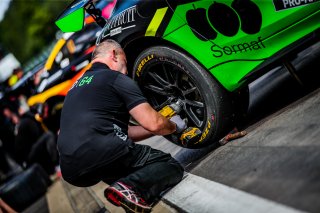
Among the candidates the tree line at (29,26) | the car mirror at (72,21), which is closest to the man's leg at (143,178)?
the car mirror at (72,21)

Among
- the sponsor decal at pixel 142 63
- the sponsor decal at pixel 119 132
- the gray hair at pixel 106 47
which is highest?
the gray hair at pixel 106 47

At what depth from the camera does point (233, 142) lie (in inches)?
113

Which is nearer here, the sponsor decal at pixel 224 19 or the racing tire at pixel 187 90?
the sponsor decal at pixel 224 19

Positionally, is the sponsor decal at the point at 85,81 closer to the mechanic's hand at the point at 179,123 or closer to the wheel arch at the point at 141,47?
the wheel arch at the point at 141,47

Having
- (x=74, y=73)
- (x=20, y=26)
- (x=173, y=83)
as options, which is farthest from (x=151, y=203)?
(x=20, y=26)

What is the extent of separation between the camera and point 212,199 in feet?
6.92

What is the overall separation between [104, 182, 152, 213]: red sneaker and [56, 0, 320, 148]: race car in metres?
0.73

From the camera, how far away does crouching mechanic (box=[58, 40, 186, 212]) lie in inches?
98.9

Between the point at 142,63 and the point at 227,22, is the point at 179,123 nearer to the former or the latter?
the point at 142,63

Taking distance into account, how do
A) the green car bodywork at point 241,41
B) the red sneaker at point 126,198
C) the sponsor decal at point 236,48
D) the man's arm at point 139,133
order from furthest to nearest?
the man's arm at point 139,133
the sponsor decal at point 236,48
the green car bodywork at point 241,41
the red sneaker at point 126,198

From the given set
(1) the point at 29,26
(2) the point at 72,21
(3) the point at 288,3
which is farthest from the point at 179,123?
(1) the point at 29,26

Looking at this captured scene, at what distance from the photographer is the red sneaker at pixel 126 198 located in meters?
2.30

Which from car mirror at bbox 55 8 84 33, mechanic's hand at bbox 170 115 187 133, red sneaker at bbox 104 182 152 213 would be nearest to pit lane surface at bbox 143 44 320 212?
red sneaker at bbox 104 182 152 213

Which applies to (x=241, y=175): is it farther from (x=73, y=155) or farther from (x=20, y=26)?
(x=20, y=26)
